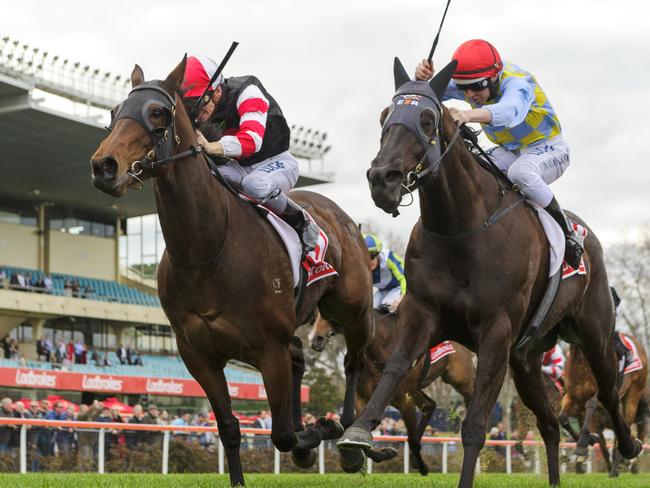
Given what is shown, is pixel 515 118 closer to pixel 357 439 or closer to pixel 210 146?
pixel 210 146

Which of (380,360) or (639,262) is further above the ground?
(639,262)

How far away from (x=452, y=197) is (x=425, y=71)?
2.54 feet

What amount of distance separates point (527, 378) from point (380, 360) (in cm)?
366

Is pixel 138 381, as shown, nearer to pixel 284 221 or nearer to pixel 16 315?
pixel 16 315

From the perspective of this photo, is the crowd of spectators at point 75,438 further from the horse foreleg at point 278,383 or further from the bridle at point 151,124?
Answer: the bridle at point 151,124

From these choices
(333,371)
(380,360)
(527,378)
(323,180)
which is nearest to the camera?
(527,378)

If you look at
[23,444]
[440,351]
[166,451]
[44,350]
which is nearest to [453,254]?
[440,351]

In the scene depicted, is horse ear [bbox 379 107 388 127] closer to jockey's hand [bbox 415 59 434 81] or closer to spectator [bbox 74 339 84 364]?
jockey's hand [bbox 415 59 434 81]

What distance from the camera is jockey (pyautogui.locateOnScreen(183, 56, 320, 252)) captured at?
252 inches

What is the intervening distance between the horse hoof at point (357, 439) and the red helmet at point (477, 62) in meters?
2.39

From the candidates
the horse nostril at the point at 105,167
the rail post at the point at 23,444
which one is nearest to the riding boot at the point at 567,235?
the horse nostril at the point at 105,167

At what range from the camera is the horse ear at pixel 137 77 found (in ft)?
19.7

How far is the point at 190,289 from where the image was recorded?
239 inches

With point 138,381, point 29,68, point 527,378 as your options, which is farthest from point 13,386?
point 527,378
